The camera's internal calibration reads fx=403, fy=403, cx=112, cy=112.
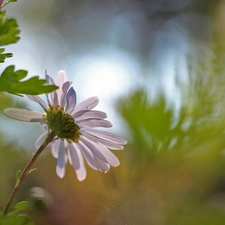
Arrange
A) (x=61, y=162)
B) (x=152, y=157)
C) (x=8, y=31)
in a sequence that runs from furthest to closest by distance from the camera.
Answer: (x=152, y=157), (x=61, y=162), (x=8, y=31)

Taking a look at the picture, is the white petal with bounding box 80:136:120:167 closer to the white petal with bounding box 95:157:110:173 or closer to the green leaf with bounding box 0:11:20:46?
the white petal with bounding box 95:157:110:173

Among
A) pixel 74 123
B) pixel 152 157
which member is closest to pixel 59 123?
pixel 74 123

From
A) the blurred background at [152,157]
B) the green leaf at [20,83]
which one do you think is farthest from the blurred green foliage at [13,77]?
the blurred background at [152,157]

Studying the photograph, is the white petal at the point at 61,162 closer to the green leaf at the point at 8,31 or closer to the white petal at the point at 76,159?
the white petal at the point at 76,159

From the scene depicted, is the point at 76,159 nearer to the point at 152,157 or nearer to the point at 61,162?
the point at 61,162

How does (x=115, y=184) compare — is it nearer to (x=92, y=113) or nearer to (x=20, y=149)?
(x=20, y=149)

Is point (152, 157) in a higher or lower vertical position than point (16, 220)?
higher

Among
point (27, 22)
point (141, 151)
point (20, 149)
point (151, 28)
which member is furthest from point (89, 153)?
point (151, 28)

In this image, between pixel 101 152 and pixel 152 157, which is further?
pixel 152 157

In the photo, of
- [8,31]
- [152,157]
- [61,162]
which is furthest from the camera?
[152,157]
